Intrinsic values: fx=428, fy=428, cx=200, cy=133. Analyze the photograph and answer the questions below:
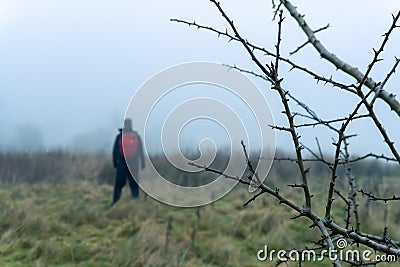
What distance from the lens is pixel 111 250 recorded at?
163 inches

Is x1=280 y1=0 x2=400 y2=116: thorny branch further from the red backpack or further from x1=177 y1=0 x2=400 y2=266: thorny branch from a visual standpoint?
the red backpack

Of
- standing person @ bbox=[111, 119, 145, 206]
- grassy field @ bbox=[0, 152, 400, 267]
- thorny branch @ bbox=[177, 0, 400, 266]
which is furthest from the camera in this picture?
standing person @ bbox=[111, 119, 145, 206]

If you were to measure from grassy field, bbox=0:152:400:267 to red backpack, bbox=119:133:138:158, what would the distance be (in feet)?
2.36

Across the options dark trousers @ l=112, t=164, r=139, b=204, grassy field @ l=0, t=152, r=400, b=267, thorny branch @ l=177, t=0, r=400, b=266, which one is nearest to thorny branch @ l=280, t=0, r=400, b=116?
thorny branch @ l=177, t=0, r=400, b=266

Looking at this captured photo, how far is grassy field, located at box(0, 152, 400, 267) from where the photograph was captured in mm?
3988

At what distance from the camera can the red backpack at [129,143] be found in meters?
6.53

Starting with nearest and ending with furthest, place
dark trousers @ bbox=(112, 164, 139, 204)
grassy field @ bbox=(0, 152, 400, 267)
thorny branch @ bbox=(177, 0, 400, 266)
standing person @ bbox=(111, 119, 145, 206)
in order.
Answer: thorny branch @ bbox=(177, 0, 400, 266), grassy field @ bbox=(0, 152, 400, 267), standing person @ bbox=(111, 119, 145, 206), dark trousers @ bbox=(112, 164, 139, 204)

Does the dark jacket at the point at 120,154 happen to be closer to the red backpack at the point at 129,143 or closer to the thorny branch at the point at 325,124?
the red backpack at the point at 129,143

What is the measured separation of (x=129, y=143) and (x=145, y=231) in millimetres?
2268

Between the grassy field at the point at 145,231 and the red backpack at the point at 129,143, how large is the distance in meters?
0.72

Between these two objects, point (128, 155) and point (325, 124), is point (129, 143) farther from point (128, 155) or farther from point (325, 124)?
point (325, 124)

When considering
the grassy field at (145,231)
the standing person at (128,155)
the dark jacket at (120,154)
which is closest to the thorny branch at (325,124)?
the grassy field at (145,231)

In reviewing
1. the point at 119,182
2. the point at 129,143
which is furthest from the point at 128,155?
the point at 119,182

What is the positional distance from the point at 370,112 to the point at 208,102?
140 cm
